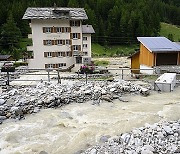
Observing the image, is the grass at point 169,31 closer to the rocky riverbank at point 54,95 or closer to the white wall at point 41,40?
the white wall at point 41,40

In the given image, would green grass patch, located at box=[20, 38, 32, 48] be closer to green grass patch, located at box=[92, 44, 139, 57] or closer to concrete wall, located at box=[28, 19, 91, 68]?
green grass patch, located at box=[92, 44, 139, 57]

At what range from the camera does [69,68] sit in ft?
145

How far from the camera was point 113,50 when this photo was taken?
9169cm

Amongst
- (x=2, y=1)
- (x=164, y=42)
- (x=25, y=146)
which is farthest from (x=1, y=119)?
(x=2, y=1)

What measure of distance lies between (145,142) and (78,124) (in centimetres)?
422

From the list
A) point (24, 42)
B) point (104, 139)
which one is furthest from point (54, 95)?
point (24, 42)

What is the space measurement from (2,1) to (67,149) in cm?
11141

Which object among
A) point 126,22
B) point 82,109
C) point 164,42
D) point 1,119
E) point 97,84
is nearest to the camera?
point 1,119

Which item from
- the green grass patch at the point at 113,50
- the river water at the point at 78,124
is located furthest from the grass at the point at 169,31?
Result: the river water at the point at 78,124

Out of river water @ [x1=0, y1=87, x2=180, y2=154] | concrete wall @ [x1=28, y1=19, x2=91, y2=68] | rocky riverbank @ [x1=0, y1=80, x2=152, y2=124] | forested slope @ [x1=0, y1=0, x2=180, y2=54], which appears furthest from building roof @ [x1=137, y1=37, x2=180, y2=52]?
forested slope @ [x1=0, y1=0, x2=180, y2=54]

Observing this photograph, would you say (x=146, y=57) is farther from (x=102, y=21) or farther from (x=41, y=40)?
(x=102, y=21)

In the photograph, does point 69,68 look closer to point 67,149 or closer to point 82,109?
point 82,109

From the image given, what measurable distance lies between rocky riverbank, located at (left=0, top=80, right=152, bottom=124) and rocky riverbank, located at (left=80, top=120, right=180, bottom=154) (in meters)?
5.53

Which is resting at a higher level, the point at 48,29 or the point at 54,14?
the point at 54,14
